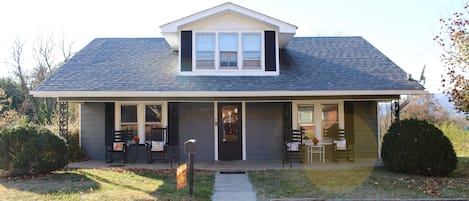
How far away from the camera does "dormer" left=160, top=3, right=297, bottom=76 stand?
40.5 feet

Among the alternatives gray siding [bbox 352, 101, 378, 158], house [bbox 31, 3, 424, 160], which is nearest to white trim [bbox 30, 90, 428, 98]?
house [bbox 31, 3, 424, 160]

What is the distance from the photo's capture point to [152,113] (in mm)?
12680

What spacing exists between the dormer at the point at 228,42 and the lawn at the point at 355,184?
3569 mm

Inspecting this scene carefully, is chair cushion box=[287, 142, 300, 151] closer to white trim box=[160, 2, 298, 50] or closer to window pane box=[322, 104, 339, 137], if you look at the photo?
window pane box=[322, 104, 339, 137]

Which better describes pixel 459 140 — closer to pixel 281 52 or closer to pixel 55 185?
pixel 281 52

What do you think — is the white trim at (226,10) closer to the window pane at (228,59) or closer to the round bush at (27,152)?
the window pane at (228,59)

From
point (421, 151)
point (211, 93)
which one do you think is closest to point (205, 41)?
point (211, 93)

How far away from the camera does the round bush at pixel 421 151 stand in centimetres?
942

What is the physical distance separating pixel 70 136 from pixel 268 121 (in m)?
6.08

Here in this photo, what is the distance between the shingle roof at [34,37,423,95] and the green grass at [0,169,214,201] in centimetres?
248

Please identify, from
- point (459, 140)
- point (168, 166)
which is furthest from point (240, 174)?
point (459, 140)

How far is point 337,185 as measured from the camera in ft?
28.0

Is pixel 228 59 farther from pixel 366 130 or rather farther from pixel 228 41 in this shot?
pixel 366 130

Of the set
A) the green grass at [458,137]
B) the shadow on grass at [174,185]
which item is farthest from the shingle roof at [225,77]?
the green grass at [458,137]
